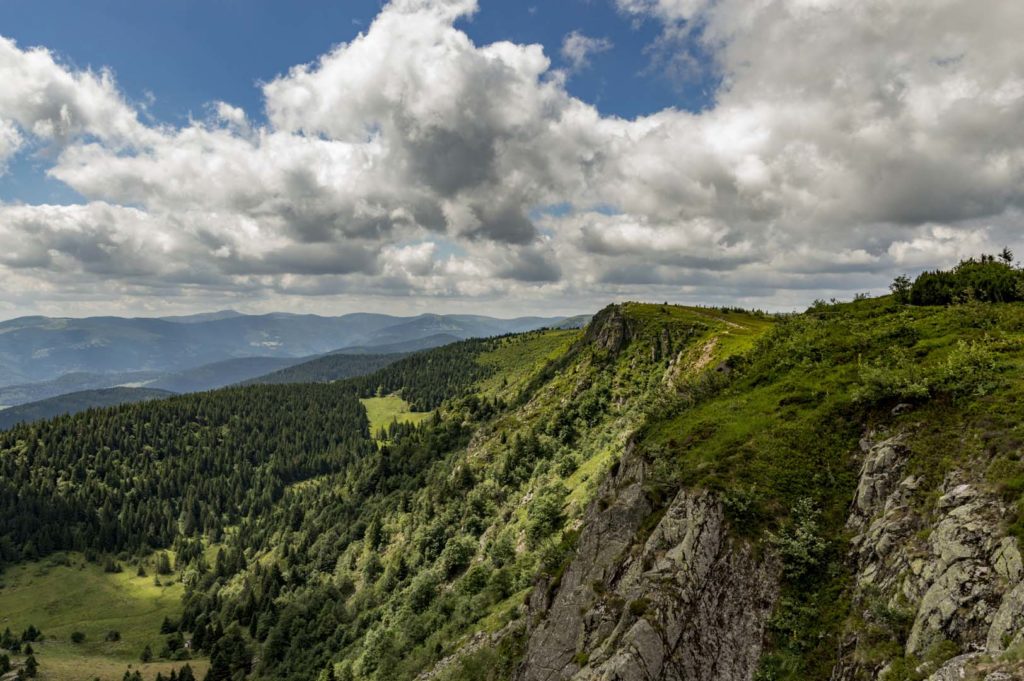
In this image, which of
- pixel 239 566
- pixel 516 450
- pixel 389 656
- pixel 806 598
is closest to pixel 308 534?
pixel 239 566

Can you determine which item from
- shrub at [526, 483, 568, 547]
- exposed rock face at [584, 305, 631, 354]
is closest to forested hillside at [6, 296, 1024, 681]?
shrub at [526, 483, 568, 547]

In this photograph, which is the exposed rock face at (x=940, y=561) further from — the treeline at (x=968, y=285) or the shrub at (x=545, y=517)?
the shrub at (x=545, y=517)

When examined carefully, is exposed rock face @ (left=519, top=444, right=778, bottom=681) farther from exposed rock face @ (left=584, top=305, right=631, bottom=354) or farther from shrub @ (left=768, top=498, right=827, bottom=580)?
exposed rock face @ (left=584, top=305, right=631, bottom=354)

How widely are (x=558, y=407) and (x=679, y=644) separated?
86072 mm

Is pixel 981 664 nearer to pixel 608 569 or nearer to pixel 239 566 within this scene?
pixel 608 569

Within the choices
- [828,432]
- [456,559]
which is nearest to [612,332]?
[456,559]

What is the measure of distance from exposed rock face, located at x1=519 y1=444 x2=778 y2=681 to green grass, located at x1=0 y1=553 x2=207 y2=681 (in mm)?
132798

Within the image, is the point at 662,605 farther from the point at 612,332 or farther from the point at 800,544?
the point at 612,332

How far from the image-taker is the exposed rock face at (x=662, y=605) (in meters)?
20.1

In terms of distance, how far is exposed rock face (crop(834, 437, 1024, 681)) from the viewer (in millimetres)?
13383

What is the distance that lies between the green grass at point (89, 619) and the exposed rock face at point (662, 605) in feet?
436

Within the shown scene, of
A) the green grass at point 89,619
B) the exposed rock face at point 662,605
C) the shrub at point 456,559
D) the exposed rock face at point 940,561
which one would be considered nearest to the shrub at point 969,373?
the exposed rock face at point 940,561

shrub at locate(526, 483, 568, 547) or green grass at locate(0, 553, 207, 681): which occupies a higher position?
shrub at locate(526, 483, 568, 547)

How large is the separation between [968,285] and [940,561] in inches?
→ 1351
